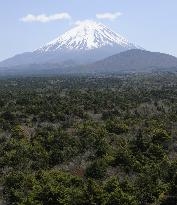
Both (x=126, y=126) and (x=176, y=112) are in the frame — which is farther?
(x=176, y=112)

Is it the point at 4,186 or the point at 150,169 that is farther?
the point at 150,169

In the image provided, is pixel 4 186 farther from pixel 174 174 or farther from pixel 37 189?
pixel 174 174

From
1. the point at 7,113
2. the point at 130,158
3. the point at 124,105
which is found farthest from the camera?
the point at 124,105

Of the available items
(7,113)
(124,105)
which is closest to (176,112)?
(124,105)

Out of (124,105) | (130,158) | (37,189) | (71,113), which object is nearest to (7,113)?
(71,113)

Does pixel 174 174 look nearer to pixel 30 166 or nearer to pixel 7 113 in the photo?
pixel 30 166

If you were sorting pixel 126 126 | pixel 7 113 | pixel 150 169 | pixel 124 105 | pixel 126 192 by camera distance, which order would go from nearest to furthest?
pixel 126 192 → pixel 150 169 → pixel 126 126 → pixel 7 113 → pixel 124 105
